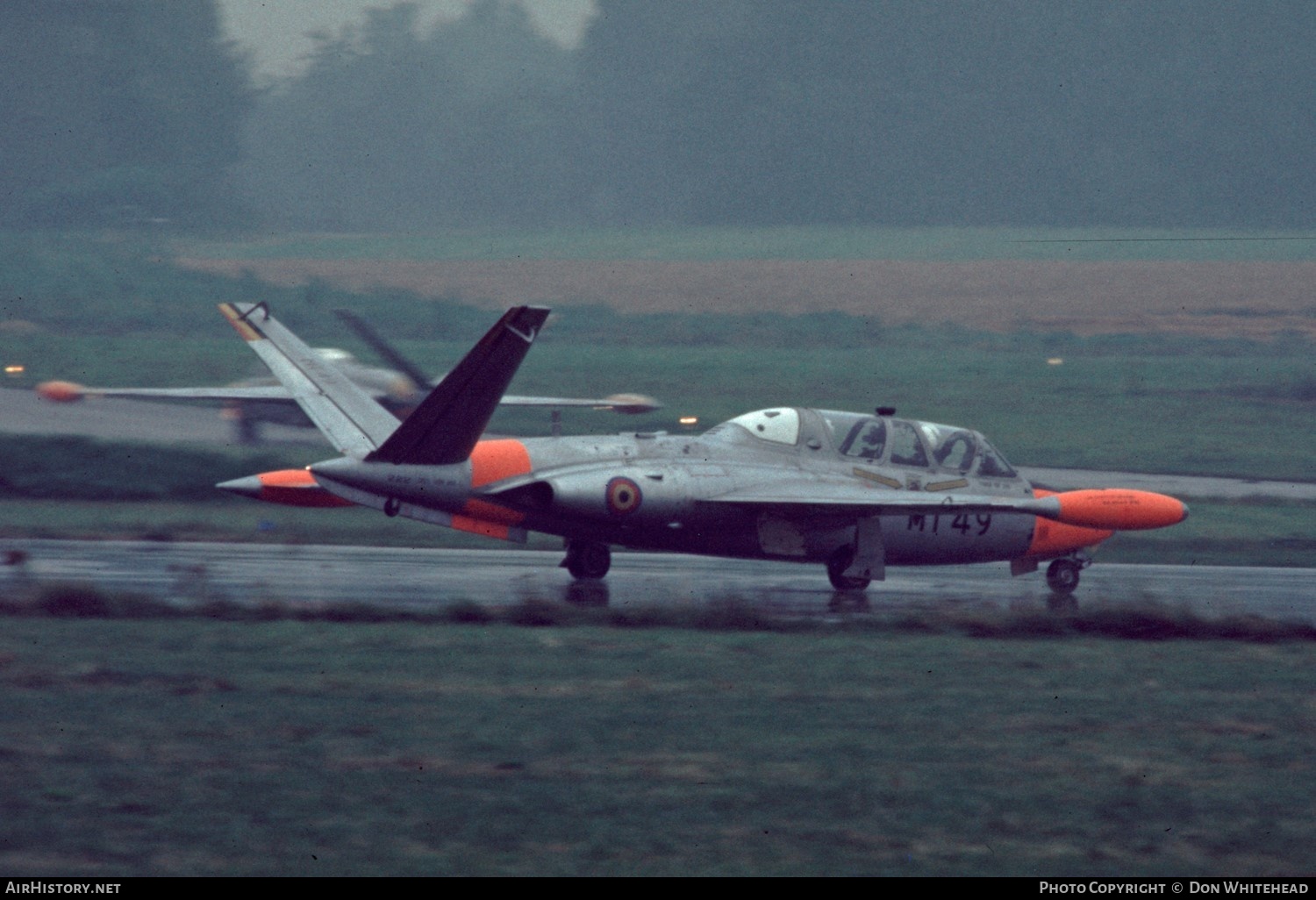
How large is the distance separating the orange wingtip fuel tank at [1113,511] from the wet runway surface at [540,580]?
117 centimetres

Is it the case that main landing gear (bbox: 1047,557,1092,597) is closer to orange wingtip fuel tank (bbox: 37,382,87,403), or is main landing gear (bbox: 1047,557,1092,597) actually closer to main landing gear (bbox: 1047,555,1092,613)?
main landing gear (bbox: 1047,555,1092,613)

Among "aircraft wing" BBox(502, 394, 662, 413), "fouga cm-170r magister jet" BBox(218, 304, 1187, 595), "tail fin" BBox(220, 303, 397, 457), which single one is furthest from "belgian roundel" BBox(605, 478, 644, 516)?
"aircraft wing" BBox(502, 394, 662, 413)

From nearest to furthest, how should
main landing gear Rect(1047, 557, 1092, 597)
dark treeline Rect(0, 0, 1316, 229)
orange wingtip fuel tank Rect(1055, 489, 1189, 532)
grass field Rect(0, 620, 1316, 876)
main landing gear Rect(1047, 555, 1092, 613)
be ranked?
grass field Rect(0, 620, 1316, 876) → orange wingtip fuel tank Rect(1055, 489, 1189, 532) → main landing gear Rect(1047, 555, 1092, 613) → main landing gear Rect(1047, 557, 1092, 597) → dark treeline Rect(0, 0, 1316, 229)

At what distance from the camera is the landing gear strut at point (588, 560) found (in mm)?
21906

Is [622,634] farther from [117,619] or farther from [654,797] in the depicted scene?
[654,797]

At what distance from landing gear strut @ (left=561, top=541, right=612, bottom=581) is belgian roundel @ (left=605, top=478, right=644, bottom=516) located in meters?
1.71

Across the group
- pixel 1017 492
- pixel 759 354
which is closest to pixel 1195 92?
pixel 759 354

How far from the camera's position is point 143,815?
9945 millimetres

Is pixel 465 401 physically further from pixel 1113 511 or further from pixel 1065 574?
pixel 1065 574

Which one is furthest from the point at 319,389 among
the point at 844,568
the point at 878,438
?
the point at 878,438

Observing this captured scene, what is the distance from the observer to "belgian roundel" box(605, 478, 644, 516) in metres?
20.2

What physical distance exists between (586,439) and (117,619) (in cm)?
639

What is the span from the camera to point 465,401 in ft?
58.2

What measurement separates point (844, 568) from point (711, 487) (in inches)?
86.4
